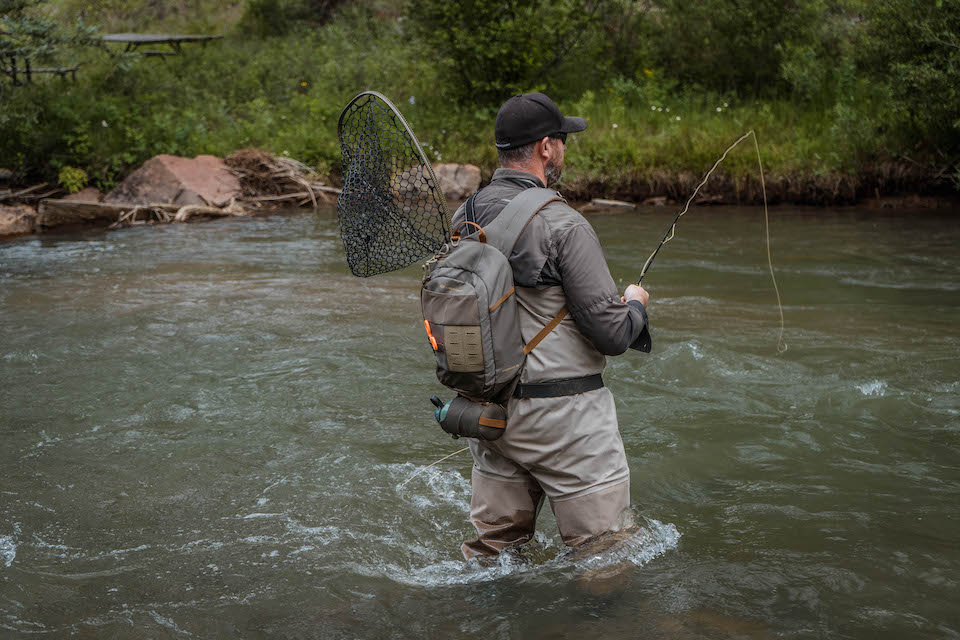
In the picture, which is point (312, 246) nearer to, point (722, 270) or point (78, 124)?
point (722, 270)

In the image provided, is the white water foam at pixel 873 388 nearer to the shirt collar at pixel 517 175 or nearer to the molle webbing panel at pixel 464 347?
the shirt collar at pixel 517 175

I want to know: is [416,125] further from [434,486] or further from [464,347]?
[464,347]

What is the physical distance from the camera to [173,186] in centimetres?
1725

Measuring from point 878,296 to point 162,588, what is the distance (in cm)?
757

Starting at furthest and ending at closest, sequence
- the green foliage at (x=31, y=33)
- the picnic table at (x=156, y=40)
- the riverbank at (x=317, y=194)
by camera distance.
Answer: the picnic table at (x=156, y=40) → the riverbank at (x=317, y=194) → the green foliage at (x=31, y=33)

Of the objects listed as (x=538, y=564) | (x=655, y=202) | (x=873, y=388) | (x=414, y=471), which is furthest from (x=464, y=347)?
(x=655, y=202)

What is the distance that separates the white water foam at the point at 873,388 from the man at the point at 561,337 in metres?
3.44

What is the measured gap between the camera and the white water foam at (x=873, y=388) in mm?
6281

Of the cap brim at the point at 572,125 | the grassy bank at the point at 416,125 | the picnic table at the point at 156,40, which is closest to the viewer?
the cap brim at the point at 572,125

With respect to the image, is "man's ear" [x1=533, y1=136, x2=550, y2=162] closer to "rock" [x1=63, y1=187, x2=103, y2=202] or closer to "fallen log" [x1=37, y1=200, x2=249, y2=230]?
"fallen log" [x1=37, y1=200, x2=249, y2=230]

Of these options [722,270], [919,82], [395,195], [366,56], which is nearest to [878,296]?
[722,270]

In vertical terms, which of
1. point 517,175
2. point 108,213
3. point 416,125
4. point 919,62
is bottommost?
point 108,213

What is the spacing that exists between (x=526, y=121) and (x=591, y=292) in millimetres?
693

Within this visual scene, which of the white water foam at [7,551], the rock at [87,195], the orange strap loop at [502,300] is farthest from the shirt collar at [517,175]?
the rock at [87,195]
